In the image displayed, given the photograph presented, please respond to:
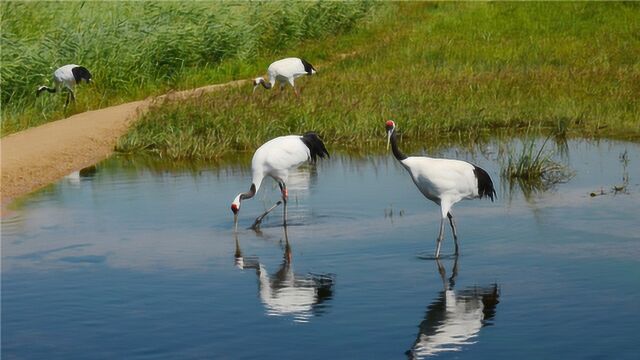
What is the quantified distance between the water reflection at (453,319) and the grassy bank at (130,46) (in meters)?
11.5

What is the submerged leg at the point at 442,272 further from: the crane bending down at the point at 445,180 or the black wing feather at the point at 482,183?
the black wing feather at the point at 482,183

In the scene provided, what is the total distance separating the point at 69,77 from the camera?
66.6 ft

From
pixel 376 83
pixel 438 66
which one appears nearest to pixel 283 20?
pixel 438 66

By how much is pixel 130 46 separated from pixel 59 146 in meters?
6.41

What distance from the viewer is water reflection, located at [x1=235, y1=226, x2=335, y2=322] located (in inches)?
340

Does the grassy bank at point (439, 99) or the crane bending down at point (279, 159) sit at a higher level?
the grassy bank at point (439, 99)

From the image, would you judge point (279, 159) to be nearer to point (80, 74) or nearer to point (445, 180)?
point (445, 180)

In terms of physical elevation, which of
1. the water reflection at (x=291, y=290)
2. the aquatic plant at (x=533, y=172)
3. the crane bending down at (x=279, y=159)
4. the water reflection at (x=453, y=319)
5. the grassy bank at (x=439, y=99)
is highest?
the grassy bank at (x=439, y=99)

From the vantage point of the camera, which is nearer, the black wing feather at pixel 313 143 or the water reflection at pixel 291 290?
the water reflection at pixel 291 290

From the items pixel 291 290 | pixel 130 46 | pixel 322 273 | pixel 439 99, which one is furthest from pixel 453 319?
pixel 130 46

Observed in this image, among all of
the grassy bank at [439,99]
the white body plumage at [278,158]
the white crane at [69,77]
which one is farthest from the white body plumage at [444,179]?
the white crane at [69,77]

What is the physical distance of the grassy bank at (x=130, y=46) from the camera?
21.1 meters

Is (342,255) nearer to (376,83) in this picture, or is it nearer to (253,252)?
(253,252)

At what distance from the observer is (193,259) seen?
10.4 m
